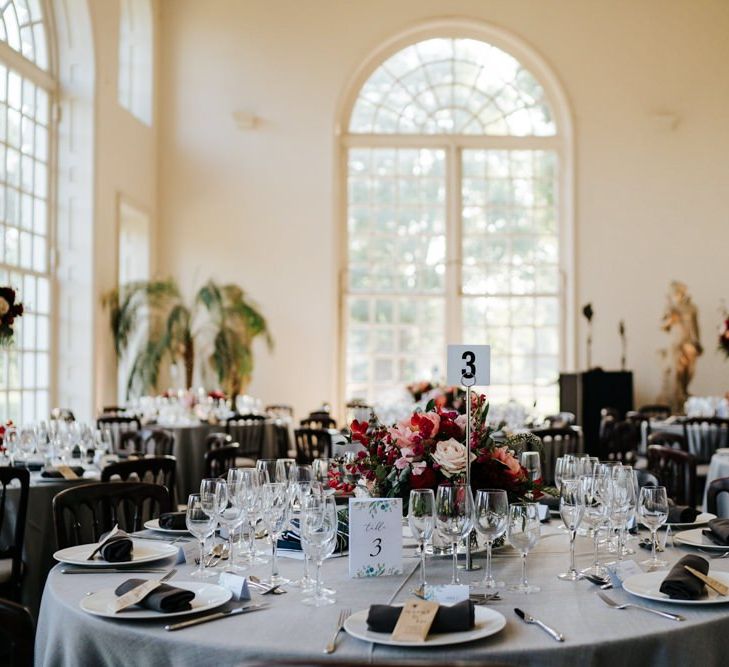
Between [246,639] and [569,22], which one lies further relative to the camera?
[569,22]

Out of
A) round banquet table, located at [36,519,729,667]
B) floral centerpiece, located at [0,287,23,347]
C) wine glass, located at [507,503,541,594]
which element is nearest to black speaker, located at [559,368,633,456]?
floral centerpiece, located at [0,287,23,347]

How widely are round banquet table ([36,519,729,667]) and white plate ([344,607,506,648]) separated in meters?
0.01

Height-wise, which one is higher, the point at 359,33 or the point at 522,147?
the point at 359,33

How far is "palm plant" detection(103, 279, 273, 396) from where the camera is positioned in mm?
9844

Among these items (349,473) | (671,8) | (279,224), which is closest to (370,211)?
(279,224)

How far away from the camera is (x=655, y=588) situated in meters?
2.13

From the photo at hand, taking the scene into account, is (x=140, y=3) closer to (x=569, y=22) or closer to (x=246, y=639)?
(x=569, y=22)

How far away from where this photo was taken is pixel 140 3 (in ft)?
37.3

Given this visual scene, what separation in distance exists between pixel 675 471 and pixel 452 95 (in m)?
8.18

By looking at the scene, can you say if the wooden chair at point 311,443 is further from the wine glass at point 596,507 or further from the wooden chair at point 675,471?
the wine glass at point 596,507

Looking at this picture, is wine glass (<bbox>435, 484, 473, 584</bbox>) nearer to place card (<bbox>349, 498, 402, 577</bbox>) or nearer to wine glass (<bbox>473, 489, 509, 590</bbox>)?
wine glass (<bbox>473, 489, 509, 590</bbox>)

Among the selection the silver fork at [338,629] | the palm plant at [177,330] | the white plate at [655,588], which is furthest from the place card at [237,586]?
the palm plant at [177,330]

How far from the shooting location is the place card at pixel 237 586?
2078 millimetres

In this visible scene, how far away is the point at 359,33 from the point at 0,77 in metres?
4.95
